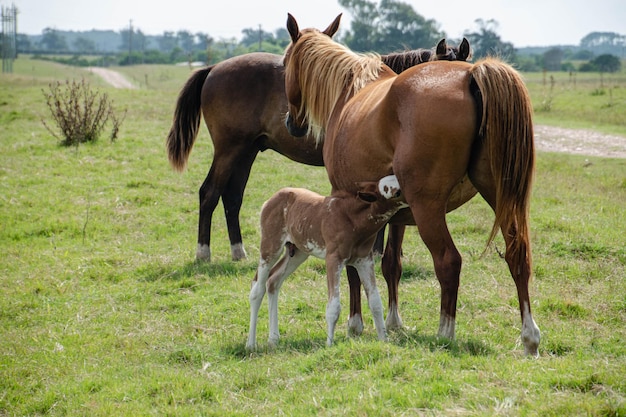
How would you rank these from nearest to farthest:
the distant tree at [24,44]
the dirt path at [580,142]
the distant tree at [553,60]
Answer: the dirt path at [580,142]
the distant tree at [553,60]
the distant tree at [24,44]

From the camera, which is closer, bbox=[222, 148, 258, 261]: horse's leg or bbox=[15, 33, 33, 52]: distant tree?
bbox=[222, 148, 258, 261]: horse's leg

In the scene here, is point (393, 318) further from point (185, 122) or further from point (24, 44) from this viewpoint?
point (24, 44)

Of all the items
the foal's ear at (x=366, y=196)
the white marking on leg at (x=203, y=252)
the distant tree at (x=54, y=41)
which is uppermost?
the distant tree at (x=54, y=41)

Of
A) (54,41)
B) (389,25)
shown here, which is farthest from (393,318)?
(54,41)

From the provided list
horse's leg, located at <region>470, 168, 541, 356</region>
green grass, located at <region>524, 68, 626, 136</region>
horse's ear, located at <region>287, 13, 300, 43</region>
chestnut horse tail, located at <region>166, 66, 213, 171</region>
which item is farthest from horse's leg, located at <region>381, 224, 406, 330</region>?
green grass, located at <region>524, 68, 626, 136</region>

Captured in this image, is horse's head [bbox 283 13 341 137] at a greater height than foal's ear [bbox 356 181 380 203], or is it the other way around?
horse's head [bbox 283 13 341 137]

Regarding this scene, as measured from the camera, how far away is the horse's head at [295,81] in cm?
718

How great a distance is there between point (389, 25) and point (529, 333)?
69.5 m

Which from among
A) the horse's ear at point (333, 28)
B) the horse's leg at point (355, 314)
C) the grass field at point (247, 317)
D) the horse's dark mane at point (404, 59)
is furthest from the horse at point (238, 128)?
the horse's leg at point (355, 314)

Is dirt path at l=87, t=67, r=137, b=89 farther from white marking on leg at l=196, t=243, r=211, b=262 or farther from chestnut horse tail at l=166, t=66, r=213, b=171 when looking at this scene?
white marking on leg at l=196, t=243, r=211, b=262

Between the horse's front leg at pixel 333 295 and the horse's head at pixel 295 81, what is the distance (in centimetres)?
234

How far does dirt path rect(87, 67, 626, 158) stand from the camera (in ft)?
52.4

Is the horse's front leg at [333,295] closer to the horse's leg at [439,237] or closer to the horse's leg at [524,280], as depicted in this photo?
the horse's leg at [439,237]

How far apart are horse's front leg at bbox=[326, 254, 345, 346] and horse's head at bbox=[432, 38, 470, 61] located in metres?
2.48
